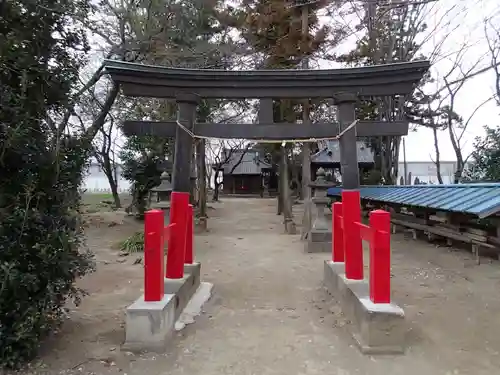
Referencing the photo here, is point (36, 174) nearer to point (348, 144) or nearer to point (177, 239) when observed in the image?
point (177, 239)

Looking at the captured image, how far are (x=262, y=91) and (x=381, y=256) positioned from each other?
3407 mm

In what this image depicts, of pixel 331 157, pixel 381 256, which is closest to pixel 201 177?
pixel 381 256

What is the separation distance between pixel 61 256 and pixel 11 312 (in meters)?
0.59

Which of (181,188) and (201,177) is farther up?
(201,177)

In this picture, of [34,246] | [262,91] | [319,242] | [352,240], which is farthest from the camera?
[319,242]

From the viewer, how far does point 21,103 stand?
3656 millimetres

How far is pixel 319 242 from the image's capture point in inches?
426

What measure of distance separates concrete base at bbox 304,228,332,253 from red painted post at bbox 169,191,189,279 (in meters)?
5.62

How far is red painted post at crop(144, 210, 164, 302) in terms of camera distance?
435 centimetres

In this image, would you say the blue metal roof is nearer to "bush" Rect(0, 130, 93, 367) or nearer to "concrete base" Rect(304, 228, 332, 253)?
"concrete base" Rect(304, 228, 332, 253)

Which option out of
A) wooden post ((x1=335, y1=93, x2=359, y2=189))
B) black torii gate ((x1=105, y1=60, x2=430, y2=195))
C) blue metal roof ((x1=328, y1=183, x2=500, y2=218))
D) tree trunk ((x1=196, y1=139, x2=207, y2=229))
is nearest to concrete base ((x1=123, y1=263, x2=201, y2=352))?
black torii gate ((x1=105, y1=60, x2=430, y2=195))

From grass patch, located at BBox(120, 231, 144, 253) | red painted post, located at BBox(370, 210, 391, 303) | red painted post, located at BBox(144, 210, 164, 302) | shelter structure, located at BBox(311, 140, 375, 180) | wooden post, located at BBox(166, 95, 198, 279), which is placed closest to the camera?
red painted post, located at BBox(370, 210, 391, 303)

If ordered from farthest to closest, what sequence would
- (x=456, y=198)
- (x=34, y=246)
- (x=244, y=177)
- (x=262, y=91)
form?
(x=244, y=177)
(x=456, y=198)
(x=262, y=91)
(x=34, y=246)

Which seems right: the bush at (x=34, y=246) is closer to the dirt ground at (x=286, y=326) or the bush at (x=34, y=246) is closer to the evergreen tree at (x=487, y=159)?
the dirt ground at (x=286, y=326)
